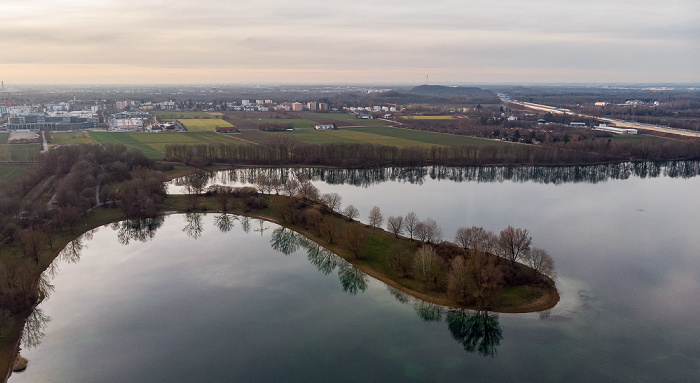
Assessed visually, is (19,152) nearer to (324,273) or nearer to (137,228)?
(137,228)

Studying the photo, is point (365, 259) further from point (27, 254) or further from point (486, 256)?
point (27, 254)

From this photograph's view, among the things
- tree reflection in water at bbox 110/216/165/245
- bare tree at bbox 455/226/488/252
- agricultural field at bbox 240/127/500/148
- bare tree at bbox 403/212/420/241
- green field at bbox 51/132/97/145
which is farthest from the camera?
agricultural field at bbox 240/127/500/148

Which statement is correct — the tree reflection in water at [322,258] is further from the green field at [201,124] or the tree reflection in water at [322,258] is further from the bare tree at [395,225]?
the green field at [201,124]

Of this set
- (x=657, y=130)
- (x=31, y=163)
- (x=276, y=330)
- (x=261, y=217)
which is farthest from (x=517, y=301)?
(x=657, y=130)

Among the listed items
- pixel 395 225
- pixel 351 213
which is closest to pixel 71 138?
pixel 351 213

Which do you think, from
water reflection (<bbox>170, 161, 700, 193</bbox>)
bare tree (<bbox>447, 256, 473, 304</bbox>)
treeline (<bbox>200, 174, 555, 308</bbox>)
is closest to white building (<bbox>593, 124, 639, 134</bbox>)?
water reflection (<bbox>170, 161, 700, 193</bbox>)

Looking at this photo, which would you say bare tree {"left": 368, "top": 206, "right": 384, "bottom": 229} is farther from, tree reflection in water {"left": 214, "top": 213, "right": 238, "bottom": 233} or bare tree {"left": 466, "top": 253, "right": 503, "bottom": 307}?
tree reflection in water {"left": 214, "top": 213, "right": 238, "bottom": 233}

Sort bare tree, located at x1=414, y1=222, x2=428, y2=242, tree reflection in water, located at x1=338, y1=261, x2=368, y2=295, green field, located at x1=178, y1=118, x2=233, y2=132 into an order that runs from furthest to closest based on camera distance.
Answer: green field, located at x1=178, y1=118, x2=233, y2=132 → bare tree, located at x1=414, y1=222, x2=428, y2=242 → tree reflection in water, located at x1=338, y1=261, x2=368, y2=295
